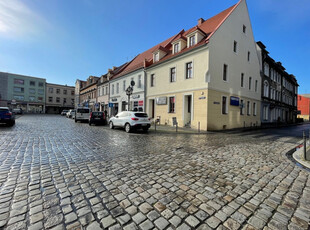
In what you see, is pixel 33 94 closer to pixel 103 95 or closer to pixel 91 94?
pixel 91 94

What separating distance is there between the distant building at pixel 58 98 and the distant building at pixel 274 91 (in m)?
65.9

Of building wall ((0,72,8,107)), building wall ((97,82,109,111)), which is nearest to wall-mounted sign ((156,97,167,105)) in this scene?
building wall ((97,82,109,111))

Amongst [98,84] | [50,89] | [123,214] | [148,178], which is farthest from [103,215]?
[50,89]

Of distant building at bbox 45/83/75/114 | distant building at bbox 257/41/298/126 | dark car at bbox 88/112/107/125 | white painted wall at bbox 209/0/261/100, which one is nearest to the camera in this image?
white painted wall at bbox 209/0/261/100

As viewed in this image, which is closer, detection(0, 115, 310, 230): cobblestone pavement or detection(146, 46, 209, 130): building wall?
detection(0, 115, 310, 230): cobblestone pavement

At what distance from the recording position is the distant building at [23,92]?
5194 cm

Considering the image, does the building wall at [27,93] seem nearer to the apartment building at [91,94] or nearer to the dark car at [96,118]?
the apartment building at [91,94]

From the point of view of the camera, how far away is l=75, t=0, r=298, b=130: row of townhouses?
14.3 metres

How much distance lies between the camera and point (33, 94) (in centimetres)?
5616

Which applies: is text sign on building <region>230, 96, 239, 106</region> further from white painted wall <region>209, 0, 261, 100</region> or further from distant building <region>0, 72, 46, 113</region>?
distant building <region>0, 72, 46, 113</region>

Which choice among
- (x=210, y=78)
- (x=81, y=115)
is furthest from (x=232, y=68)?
(x=81, y=115)

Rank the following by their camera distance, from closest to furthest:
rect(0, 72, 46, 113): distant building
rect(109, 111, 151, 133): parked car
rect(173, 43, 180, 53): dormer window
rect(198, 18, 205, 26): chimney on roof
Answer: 1. rect(109, 111, 151, 133): parked car
2. rect(173, 43, 180, 53): dormer window
3. rect(198, 18, 205, 26): chimney on roof
4. rect(0, 72, 46, 113): distant building

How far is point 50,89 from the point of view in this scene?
59.4m

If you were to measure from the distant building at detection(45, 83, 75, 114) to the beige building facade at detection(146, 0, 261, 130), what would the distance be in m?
54.9
